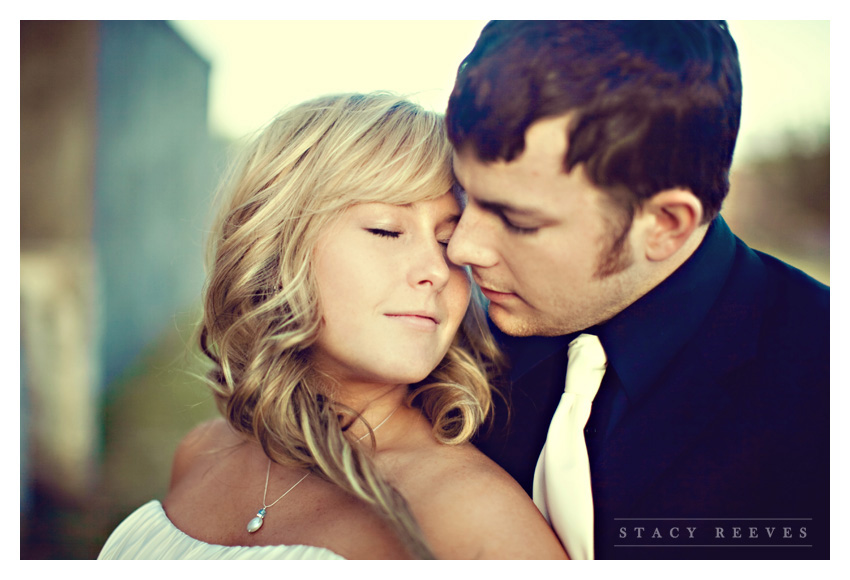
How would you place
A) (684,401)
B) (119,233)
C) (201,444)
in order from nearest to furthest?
1. (684,401)
2. (201,444)
3. (119,233)

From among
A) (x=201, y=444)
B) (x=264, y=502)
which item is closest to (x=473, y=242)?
(x=264, y=502)

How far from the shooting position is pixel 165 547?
1.39 meters

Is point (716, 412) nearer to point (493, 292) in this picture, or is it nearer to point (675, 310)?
point (675, 310)

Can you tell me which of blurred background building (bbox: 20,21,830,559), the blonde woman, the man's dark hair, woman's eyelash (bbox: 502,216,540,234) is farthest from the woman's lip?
blurred background building (bbox: 20,21,830,559)

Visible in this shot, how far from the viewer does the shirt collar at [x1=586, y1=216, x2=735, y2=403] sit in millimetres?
1226

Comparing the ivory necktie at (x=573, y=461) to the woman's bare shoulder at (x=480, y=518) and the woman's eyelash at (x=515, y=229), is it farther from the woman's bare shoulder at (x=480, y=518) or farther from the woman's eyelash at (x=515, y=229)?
the woman's eyelash at (x=515, y=229)

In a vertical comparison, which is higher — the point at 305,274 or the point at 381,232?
the point at 381,232

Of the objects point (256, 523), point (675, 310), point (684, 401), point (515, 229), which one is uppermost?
point (515, 229)

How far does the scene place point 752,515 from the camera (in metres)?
1.22

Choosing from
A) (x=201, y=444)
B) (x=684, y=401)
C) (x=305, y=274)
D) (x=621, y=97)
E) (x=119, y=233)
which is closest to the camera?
(x=621, y=97)

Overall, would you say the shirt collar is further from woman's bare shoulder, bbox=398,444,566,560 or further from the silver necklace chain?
the silver necklace chain

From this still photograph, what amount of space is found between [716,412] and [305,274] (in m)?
0.97

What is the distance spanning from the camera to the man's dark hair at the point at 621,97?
1.07 metres

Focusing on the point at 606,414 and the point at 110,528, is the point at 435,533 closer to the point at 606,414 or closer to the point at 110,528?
the point at 606,414
